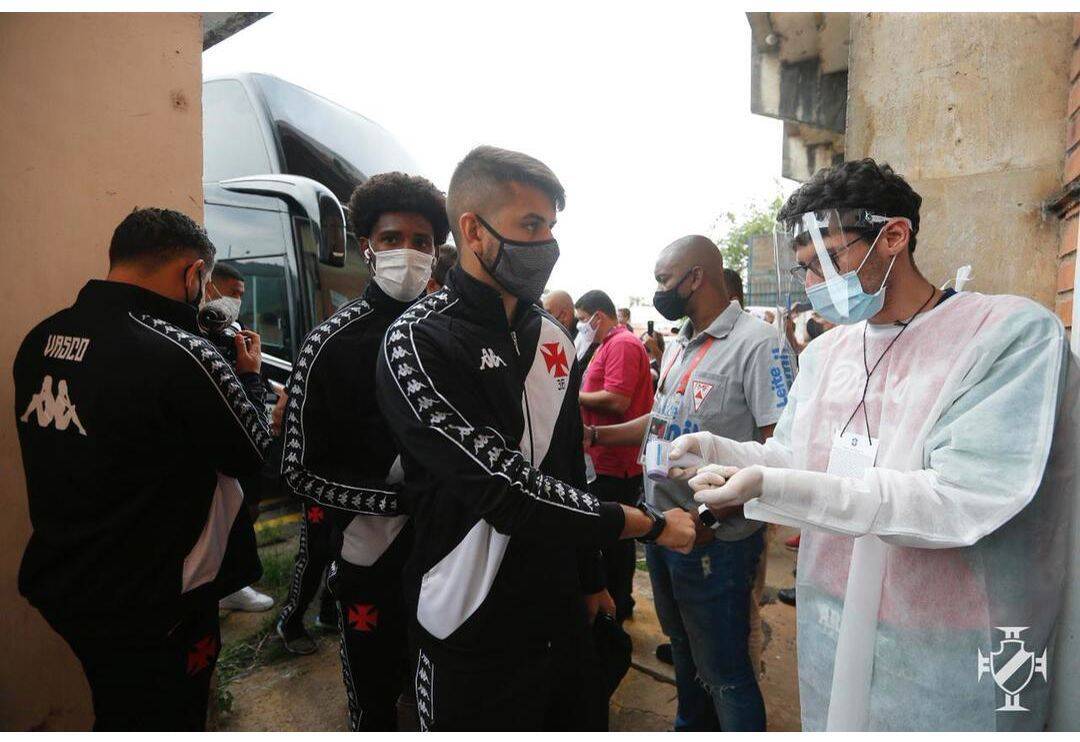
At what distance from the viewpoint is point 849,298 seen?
1542 millimetres

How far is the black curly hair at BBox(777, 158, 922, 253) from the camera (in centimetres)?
151

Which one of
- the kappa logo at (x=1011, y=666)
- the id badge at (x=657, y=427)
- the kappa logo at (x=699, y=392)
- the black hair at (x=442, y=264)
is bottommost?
the kappa logo at (x=1011, y=666)

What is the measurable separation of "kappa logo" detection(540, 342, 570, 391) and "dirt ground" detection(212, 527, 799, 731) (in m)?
2.04

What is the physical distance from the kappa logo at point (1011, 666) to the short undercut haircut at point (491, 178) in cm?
150

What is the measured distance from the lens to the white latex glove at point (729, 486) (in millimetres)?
1363

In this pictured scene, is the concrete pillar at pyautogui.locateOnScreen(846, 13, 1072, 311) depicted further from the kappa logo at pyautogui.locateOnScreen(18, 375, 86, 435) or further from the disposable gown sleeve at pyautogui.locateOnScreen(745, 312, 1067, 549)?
the kappa logo at pyautogui.locateOnScreen(18, 375, 86, 435)

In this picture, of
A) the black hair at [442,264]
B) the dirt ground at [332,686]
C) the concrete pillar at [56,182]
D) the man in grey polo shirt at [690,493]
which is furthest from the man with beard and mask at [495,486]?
the black hair at [442,264]

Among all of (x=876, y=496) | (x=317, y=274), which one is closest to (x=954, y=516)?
(x=876, y=496)

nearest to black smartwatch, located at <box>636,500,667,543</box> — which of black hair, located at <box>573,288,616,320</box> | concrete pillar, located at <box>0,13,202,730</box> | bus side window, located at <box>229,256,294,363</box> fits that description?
concrete pillar, located at <box>0,13,202,730</box>

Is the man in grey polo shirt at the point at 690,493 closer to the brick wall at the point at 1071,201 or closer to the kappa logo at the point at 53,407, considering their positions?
the brick wall at the point at 1071,201

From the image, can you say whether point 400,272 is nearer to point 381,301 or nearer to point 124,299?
point 381,301

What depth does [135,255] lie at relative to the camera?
5.85ft

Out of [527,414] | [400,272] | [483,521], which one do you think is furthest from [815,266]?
[400,272]

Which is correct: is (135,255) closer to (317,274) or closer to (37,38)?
(37,38)
